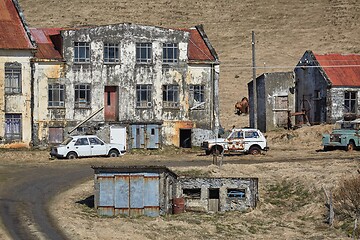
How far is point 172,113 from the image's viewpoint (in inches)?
2351

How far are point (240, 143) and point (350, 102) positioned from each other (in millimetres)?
16374

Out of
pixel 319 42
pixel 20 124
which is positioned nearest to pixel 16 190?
pixel 20 124

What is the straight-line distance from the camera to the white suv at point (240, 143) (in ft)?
173

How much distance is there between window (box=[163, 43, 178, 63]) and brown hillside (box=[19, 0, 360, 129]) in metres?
40.3

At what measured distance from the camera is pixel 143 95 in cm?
5938

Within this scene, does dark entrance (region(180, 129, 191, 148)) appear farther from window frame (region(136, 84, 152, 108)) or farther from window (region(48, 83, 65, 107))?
window (region(48, 83, 65, 107))

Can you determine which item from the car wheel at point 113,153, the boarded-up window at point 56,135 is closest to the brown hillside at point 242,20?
the boarded-up window at point 56,135

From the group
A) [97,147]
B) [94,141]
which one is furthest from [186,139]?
[97,147]

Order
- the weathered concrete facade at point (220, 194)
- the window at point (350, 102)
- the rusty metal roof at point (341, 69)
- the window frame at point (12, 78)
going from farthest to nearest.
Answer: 1. the window at point (350, 102)
2. the rusty metal roof at point (341, 69)
3. the window frame at point (12, 78)
4. the weathered concrete facade at point (220, 194)

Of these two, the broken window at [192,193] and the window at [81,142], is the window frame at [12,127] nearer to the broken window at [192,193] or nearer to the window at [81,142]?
the window at [81,142]

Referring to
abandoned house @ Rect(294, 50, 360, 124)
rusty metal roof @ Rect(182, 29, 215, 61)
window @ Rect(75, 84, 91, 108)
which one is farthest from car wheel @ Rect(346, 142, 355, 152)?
window @ Rect(75, 84, 91, 108)

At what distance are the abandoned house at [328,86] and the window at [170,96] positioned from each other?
12048 millimetres

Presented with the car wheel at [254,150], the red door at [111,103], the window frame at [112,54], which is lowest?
the car wheel at [254,150]

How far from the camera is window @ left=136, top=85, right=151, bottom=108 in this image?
59281 millimetres
